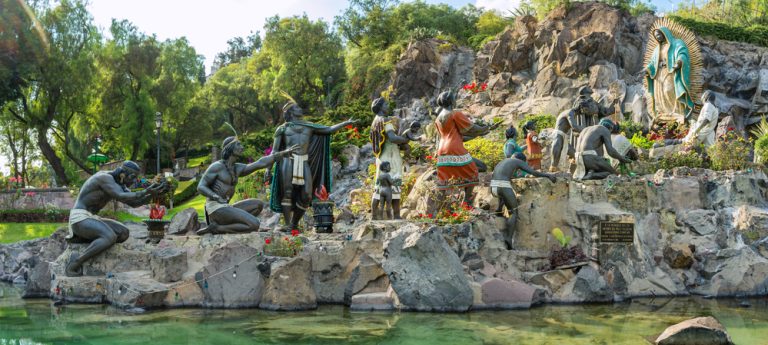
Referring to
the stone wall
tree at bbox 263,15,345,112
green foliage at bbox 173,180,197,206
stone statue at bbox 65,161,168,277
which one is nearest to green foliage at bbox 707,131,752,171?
stone statue at bbox 65,161,168,277

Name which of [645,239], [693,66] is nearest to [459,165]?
[645,239]

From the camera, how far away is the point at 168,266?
991 cm

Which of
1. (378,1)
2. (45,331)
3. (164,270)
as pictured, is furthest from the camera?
(378,1)

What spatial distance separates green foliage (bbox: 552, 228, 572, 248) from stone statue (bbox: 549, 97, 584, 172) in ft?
11.3

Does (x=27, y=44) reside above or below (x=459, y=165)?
above

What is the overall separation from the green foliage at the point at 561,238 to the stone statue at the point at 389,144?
264 centimetres

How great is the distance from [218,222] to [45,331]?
308cm

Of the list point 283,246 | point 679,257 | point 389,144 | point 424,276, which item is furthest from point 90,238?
point 679,257

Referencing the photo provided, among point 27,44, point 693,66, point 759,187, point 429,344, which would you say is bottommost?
point 429,344

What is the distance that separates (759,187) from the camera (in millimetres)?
12969

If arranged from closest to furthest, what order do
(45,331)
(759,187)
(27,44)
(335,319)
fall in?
(45,331)
(335,319)
(759,187)
(27,44)

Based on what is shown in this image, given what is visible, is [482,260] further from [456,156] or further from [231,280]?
[231,280]

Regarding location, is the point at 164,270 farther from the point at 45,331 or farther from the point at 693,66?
the point at 693,66

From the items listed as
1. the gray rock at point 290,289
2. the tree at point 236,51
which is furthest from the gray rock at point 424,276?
the tree at point 236,51
